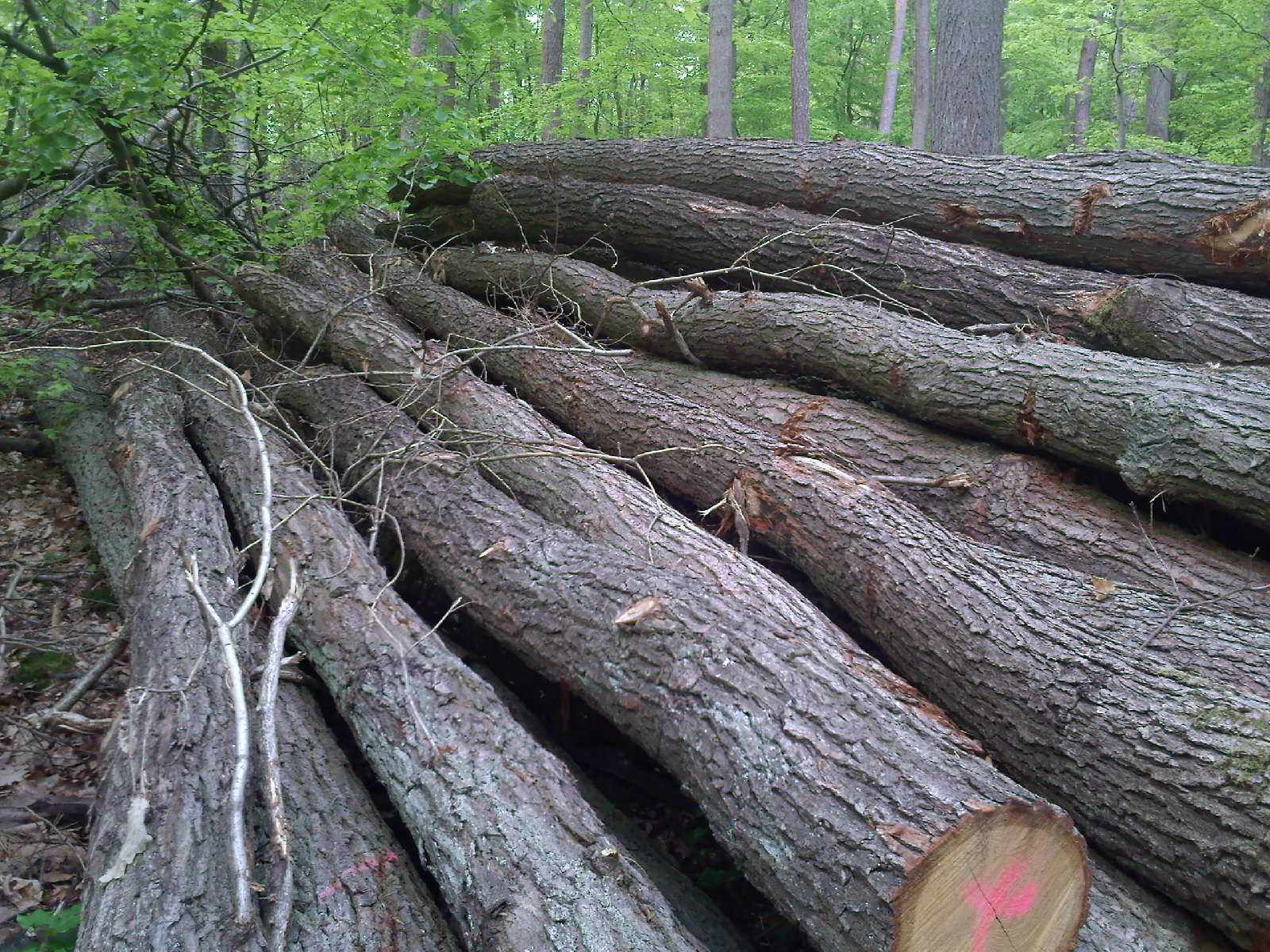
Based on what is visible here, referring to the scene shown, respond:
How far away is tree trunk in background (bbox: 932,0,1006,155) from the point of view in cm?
726

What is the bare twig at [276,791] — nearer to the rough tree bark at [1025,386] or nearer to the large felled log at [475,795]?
the large felled log at [475,795]

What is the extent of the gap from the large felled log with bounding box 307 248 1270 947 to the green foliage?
8.69 ft

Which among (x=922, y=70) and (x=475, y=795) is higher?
(x=922, y=70)

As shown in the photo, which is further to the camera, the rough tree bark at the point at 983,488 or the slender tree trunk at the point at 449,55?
the slender tree trunk at the point at 449,55

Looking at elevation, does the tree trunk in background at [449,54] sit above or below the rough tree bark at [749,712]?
above

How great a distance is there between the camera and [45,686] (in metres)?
3.80

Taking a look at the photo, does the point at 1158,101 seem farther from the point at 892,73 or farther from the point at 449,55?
the point at 449,55

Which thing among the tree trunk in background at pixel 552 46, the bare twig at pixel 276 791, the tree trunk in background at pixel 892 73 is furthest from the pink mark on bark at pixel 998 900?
the tree trunk in background at pixel 892 73

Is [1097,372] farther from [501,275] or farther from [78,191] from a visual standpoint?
[78,191]

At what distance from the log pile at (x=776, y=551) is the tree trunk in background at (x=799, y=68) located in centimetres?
686

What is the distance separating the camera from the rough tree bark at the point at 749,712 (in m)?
1.90

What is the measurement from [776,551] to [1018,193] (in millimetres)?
2683

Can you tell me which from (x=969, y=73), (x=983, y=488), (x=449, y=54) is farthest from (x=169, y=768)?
(x=449, y=54)

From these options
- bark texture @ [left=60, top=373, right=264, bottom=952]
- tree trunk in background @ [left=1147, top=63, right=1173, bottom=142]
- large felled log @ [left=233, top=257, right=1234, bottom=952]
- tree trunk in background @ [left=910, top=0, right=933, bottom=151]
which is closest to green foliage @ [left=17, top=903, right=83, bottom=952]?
bark texture @ [left=60, top=373, right=264, bottom=952]
